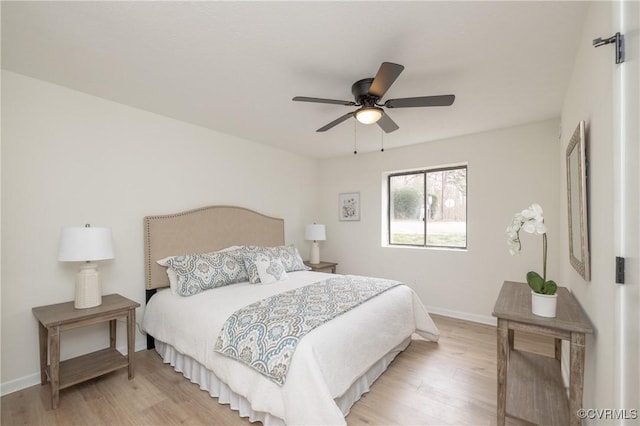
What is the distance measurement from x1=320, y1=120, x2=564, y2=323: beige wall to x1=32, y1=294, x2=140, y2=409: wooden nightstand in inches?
130

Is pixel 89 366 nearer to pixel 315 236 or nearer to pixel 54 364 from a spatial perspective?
pixel 54 364

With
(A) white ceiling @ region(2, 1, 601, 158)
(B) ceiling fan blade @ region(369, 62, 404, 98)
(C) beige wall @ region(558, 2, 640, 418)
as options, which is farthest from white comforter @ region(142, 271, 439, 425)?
(A) white ceiling @ region(2, 1, 601, 158)

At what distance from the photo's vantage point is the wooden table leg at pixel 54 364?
1952mm

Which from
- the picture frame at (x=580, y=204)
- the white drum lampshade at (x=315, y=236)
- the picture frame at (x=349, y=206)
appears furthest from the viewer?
the picture frame at (x=349, y=206)

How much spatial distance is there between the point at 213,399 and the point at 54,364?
1.10m

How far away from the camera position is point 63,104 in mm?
2414

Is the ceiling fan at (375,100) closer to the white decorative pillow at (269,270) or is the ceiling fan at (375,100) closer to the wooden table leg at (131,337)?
the white decorative pillow at (269,270)

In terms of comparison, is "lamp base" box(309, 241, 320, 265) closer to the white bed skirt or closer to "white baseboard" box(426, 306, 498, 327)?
"white baseboard" box(426, 306, 498, 327)

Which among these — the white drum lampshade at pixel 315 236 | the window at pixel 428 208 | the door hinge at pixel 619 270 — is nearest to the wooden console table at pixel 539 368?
the door hinge at pixel 619 270

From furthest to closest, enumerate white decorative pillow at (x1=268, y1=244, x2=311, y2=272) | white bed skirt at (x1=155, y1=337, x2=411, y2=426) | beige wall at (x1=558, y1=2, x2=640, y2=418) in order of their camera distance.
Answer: white decorative pillow at (x1=268, y1=244, x2=311, y2=272), white bed skirt at (x1=155, y1=337, x2=411, y2=426), beige wall at (x1=558, y1=2, x2=640, y2=418)

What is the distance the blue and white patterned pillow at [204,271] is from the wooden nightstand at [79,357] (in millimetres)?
447

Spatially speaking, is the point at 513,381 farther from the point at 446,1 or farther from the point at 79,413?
the point at 79,413

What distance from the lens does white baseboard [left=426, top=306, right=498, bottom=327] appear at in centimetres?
358

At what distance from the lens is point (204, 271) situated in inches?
111
